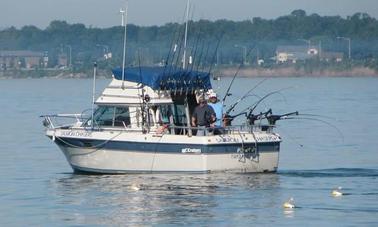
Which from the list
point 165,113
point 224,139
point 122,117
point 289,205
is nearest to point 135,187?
point 224,139

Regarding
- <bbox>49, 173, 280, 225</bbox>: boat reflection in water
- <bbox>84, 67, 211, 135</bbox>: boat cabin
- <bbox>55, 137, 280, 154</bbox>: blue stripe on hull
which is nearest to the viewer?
<bbox>49, 173, 280, 225</bbox>: boat reflection in water

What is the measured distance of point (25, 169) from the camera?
43438mm

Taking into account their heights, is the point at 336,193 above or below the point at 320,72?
above

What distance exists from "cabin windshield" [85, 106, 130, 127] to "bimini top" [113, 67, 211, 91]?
33.0 inches

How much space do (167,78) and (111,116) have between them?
165cm

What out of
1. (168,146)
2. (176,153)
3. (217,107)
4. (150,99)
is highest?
(150,99)

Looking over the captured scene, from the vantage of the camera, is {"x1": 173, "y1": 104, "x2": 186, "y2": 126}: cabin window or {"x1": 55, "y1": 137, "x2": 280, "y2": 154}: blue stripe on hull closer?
{"x1": 55, "y1": 137, "x2": 280, "y2": 154}: blue stripe on hull

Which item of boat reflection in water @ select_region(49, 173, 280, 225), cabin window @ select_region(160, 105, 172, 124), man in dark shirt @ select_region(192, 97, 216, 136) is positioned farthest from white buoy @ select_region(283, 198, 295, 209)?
cabin window @ select_region(160, 105, 172, 124)

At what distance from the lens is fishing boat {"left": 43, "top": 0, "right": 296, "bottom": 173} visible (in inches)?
1476

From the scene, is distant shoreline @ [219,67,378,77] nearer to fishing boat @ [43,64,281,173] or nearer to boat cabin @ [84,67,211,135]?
boat cabin @ [84,67,211,135]

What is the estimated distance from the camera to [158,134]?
3759 centimetres

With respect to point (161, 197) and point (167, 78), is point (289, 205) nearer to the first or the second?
point (161, 197)

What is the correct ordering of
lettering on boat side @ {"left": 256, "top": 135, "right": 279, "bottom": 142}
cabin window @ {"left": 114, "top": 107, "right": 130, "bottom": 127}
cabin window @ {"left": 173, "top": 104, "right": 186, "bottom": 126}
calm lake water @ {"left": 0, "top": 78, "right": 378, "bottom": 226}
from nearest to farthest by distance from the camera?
calm lake water @ {"left": 0, "top": 78, "right": 378, "bottom": 226}
lettering on boat side @ {"left": 256, "top": 135, "right": 279, "bottom": 142}
cabin window @ {"left": 114, "top": 107, "right": 130, "bottom": 127}
cabin window @ {"left": 173, "top": 104, "right": 186, "bottom": 126}

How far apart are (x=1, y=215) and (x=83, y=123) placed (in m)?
6.67
